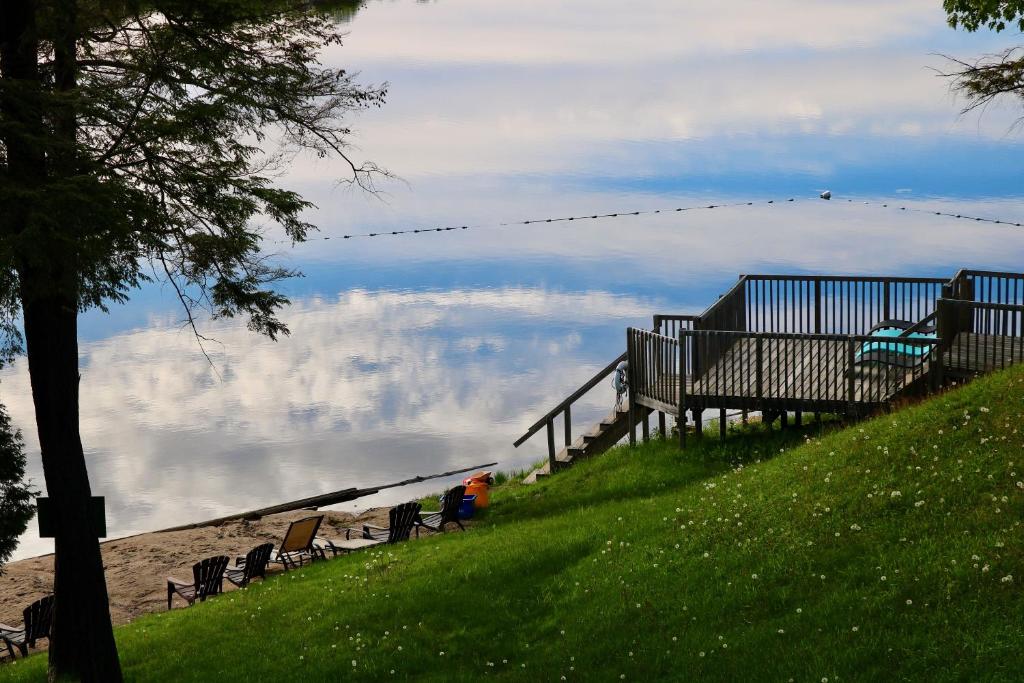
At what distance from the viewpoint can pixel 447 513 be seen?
75.2 feet

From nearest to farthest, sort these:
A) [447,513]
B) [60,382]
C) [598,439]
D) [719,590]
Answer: [719,590]
[60,382]
[447,513]
[598,439]

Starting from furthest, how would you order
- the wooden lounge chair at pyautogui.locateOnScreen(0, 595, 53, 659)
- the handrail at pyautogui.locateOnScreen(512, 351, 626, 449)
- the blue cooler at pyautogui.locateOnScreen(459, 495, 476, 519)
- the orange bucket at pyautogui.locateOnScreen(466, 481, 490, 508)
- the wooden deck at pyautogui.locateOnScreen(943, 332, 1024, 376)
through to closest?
the handrail at pyautogui.locateOnScreen(512, 351, 626, 449), the orange bucket at pyautogui.locateOnScreen(466, 481, 490, 508), the blue cooler at pyautogui.locateOnScreen(459, 495, 476, 519), the wooden deck at pyautogui.locateOnScreen(943, 332, 1024, 376), the wooden lounge chair at pyautogui.locateOnScreen(0, 595, 53, 659)

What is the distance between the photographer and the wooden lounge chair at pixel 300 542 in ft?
69.0

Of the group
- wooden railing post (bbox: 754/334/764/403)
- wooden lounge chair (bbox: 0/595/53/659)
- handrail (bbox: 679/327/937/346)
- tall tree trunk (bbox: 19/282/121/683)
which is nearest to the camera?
tall tree trunk (bbox: 19/282/121/683)

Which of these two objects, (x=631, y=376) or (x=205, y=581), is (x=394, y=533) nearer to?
(x=205, y=581)

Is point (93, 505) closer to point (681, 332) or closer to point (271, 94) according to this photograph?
point (271, 94)

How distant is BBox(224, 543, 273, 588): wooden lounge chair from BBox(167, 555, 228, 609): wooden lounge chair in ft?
1.07

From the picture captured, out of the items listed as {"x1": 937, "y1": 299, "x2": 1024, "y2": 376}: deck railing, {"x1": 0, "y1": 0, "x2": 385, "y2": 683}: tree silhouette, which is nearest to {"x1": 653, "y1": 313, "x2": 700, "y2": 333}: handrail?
{"x1": 937, "y1": 299, "x2": 1024, "y2": 376}: deck railing

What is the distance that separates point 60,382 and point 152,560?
10.7 meters

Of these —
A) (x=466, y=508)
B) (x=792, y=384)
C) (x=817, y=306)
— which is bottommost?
(x=466, y=508)

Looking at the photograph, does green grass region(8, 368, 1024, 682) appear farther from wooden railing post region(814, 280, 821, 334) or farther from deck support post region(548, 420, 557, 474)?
wooden railing post region(814, 280, 821, 334)

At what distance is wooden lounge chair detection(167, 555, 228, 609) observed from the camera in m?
20.0

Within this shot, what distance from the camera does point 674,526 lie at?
16.8 meters

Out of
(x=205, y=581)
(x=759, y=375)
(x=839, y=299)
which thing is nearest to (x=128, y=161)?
(x=205, y=581)
